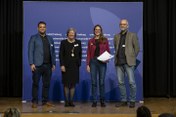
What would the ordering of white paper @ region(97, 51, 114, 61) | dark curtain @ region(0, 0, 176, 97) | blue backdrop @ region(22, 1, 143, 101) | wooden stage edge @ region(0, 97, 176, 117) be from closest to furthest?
wooden stage edge @ region(0, 97, 176, 117)
white paper @ region(97, 51, 114, 61)
blue backdrop @ region(22, 1, 143, 101)
dark curtain @ region(0, 0, 176, 97)

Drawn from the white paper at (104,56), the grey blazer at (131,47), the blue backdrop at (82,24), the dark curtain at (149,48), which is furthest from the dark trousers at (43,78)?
the dark curtain at (149,48)

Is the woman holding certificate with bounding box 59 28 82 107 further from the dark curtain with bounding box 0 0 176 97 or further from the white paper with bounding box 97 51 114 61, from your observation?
the dark curtain with bounding box 0 0 176 97

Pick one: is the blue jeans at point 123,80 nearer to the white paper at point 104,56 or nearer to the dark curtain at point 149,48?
the white paper at point 104,56

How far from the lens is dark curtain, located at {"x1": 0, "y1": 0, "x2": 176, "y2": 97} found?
8258 mm

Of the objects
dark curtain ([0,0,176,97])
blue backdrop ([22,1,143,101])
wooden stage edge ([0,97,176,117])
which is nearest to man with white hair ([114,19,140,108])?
wooden stage edge ([0,97,176,117])

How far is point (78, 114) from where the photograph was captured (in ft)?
19.1

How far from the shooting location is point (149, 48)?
8.27 m

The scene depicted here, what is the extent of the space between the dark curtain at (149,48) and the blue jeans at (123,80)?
1.46 meters

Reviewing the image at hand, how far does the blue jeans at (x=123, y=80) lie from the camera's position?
270 inches

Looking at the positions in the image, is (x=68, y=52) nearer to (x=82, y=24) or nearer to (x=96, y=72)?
(x=96, y=72)

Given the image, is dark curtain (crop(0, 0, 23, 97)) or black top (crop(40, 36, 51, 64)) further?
dark curtain (crop(0, 0, 23, 97))

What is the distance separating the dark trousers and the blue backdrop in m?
0.61

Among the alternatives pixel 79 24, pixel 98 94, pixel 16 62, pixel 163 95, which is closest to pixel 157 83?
pixel 163 95

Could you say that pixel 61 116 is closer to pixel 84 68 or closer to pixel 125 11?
pixel 84 68
